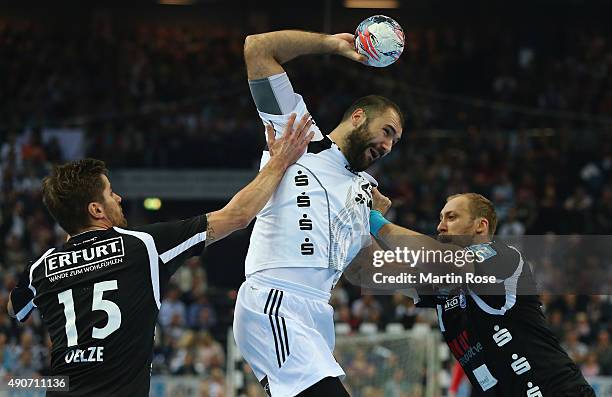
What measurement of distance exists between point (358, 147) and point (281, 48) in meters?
0.79

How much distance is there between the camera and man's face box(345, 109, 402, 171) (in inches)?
241

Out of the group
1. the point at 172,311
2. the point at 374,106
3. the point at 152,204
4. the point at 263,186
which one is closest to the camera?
the point at 263,186

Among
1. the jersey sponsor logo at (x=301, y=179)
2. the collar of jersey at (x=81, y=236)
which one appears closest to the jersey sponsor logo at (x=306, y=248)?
the jersey sponsor logo at (x=301, y=179)

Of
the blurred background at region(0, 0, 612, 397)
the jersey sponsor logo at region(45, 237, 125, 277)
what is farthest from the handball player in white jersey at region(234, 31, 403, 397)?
the blurred background at region(0, 0, 612, 397)

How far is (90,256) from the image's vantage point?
5254 mm

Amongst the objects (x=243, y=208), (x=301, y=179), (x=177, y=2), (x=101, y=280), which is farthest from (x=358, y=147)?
(x=177, y=2)

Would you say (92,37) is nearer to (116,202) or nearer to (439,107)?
(439,107)

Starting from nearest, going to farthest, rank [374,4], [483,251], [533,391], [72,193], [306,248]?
[72,193] → [306,248] → [533,391] → [483,251] → [374,4]

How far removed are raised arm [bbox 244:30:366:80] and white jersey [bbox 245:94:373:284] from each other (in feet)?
0.98

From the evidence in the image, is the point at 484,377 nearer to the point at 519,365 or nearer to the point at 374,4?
the point at 519,365

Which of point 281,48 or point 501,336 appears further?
point 501,336

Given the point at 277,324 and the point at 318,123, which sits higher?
the point at 277,324

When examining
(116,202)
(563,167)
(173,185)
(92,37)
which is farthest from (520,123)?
(116,202)

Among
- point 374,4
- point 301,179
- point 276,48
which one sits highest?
point 276,48
